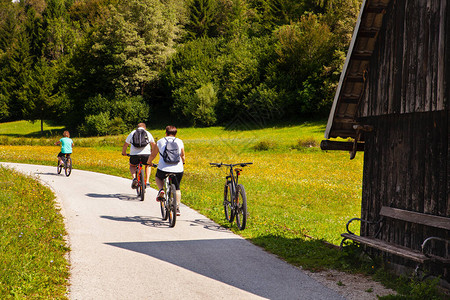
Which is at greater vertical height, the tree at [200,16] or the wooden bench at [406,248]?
the tree at [200,16]

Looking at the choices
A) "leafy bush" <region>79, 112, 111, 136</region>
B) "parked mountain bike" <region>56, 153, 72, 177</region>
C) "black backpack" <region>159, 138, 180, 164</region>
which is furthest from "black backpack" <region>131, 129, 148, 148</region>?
"leafy bush" <region>79, 112, 111, 136</region>

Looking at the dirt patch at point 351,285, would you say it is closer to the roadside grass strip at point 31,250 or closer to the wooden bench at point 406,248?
the wooden bench at point 406,248

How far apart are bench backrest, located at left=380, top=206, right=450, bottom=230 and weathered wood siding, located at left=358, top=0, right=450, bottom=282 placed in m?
0.11

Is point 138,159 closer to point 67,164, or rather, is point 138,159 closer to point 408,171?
point 67,164

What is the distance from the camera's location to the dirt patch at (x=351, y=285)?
20.0ft

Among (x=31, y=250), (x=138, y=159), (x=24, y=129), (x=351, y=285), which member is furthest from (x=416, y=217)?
(x=24, y=129)

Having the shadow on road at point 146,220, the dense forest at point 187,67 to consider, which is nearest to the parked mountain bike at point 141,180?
the shadow on road at point 146,220

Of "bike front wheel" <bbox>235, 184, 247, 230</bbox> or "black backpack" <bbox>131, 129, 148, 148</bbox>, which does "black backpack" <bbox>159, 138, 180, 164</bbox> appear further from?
"black backpack" <bbox>131, 129, 148, 148</bbox>

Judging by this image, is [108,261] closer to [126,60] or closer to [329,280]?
[329,280]

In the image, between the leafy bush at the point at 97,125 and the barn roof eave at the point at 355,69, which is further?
the leafy bush at the point at 97,125

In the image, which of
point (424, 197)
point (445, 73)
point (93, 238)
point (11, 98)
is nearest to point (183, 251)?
point (93, 238)

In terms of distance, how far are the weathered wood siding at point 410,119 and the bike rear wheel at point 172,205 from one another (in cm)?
417

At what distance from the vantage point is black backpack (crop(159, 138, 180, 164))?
995cm

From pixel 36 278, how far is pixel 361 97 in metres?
6.33
